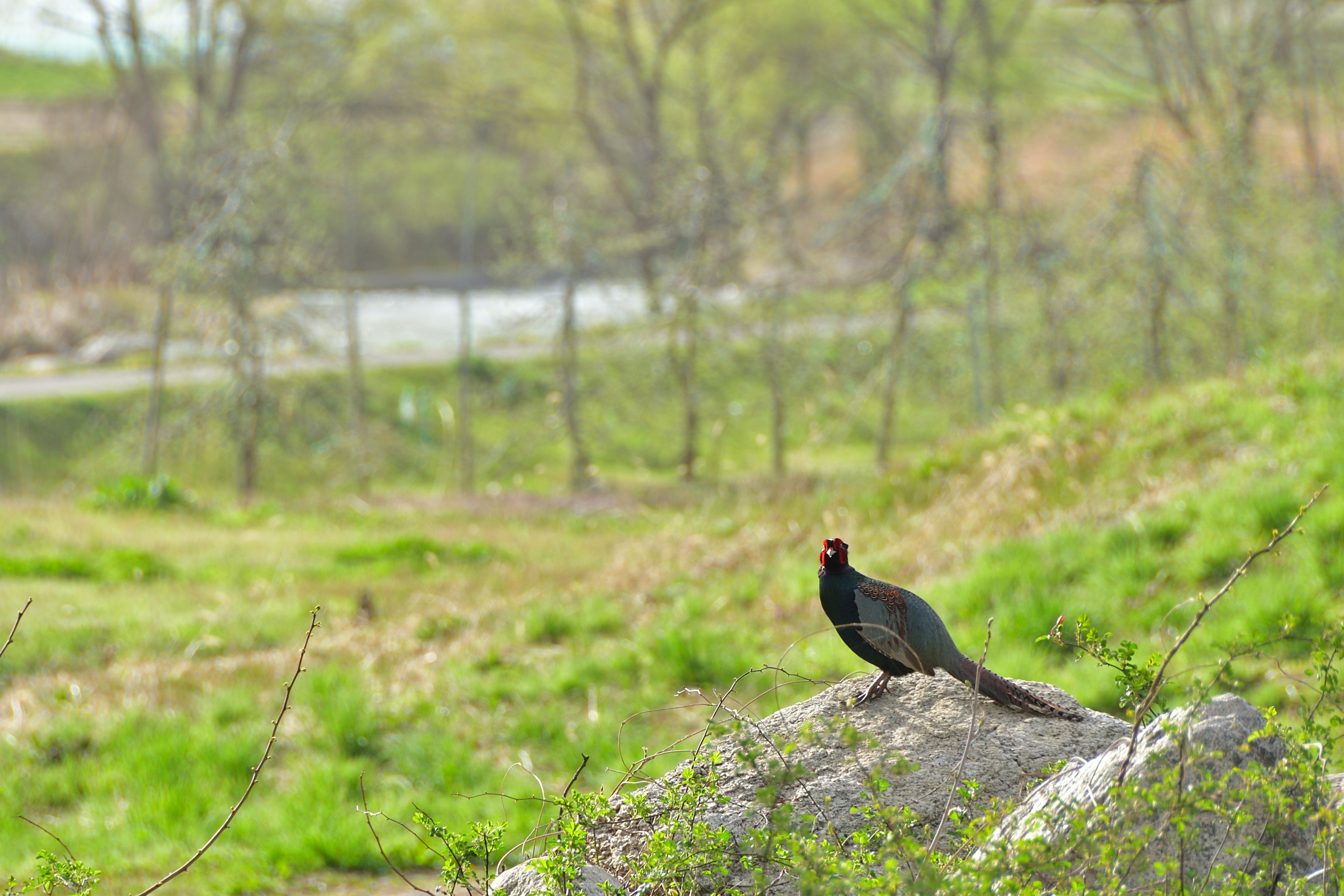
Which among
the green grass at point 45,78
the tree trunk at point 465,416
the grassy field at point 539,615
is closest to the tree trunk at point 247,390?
the tree trunk at point 465,416

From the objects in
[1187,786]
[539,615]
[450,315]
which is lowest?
[539,615]

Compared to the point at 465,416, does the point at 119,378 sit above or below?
above

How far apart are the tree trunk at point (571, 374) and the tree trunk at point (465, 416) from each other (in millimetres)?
1498

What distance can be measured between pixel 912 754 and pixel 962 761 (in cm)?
56

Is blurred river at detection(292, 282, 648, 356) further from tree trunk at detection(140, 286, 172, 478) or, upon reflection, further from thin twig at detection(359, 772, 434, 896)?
thin twig at detection(359, 772, 434, 896)

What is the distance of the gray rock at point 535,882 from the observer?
227 cm

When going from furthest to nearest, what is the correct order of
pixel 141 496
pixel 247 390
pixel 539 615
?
1. pixel 247 390
2. pixel 141 496
3. pixel 539 615

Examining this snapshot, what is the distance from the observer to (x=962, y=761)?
201cm

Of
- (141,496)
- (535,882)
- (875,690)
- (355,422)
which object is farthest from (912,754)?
(355,422)

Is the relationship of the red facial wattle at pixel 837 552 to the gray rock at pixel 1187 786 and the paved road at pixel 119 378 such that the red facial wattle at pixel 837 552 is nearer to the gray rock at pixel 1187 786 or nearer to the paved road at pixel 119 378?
the gray rock at pixel 1187 786

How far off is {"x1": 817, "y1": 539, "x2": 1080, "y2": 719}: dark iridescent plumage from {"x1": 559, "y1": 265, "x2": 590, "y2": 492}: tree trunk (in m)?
11.3

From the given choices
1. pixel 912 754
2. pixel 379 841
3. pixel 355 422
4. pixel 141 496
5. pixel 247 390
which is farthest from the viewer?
pixel 355 422

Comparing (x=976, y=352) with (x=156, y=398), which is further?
(x=156, y=398)

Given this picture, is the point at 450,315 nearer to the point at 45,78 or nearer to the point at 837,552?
the point at 45,78
